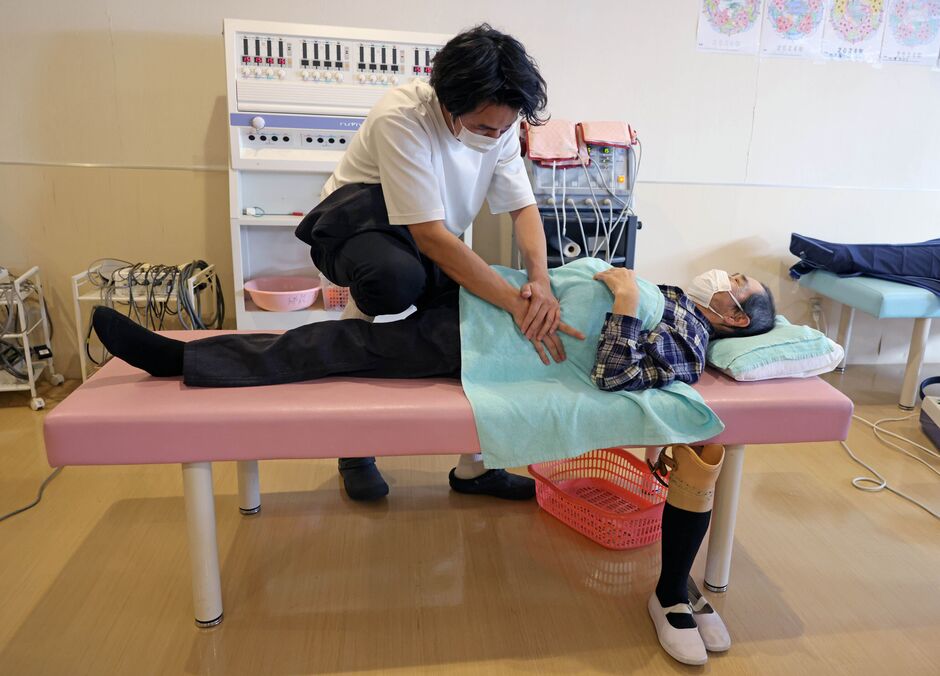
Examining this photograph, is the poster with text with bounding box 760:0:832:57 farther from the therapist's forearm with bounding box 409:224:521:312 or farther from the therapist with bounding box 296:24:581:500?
the therapist's forearm with bounding box 409:224:521:312

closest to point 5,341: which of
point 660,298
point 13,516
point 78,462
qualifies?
point 13,516

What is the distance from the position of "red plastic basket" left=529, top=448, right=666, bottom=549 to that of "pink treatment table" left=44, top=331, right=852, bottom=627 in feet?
0.84

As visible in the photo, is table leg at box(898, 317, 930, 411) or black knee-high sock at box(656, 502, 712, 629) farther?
table leg at box(898, 317, 930, 411)

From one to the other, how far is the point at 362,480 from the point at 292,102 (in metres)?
1.26

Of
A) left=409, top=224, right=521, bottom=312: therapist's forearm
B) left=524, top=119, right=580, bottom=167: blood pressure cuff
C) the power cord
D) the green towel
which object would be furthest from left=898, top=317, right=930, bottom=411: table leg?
the power cord

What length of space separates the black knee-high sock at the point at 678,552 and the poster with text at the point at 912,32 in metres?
2.52

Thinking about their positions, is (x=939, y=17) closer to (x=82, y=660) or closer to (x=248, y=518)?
(x=248, y=518)

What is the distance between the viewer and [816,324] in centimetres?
314

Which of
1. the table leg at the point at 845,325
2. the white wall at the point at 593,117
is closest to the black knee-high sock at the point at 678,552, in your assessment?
the white wall at the point at 593,117

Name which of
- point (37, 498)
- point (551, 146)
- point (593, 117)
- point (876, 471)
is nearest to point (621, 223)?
point (551, 146)

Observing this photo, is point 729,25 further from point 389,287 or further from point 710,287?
point 389,287

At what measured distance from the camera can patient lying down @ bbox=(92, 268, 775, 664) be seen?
51.9 inches

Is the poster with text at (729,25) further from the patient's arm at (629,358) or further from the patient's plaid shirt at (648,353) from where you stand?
the patient's arm at (629,358)

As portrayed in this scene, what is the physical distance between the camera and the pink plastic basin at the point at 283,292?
236 centimetres
